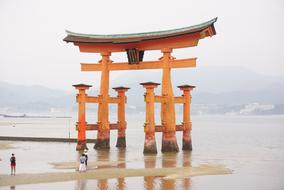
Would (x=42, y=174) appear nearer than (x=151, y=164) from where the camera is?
Yes

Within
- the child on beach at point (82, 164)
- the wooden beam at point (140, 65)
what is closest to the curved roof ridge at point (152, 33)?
the wooden beam at point (140, 65)

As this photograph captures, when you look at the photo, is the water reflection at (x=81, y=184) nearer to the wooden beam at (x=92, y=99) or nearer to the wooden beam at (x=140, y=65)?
the wooden beam at (x=140, y=65)

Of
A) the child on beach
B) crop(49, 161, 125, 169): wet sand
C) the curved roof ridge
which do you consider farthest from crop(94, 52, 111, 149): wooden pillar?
the child on beach

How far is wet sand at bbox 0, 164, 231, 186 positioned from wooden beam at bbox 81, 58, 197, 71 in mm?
7133

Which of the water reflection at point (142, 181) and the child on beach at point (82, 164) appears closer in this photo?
the water reflection at point (142, 181)

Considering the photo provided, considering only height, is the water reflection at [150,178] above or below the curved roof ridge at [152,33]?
below

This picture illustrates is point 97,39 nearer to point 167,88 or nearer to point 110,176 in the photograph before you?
point 167,88

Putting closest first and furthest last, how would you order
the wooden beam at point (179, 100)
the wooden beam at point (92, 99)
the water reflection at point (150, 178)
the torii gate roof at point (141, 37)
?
the water reflection at point (150, 178), the torii gate roof at point (141, 37), the wooden beam at point (179, 100), the wooden beam at point (92, 99)

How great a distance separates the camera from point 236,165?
987 inches

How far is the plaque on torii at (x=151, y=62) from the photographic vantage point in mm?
25889

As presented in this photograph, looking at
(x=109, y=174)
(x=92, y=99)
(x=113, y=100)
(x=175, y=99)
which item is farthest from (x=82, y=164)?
(x=113, y=100)

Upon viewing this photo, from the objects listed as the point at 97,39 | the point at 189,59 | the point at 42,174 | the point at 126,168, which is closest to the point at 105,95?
the point at 97,39

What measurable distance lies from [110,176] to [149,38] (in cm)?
1150

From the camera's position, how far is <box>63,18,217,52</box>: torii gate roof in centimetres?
2523
